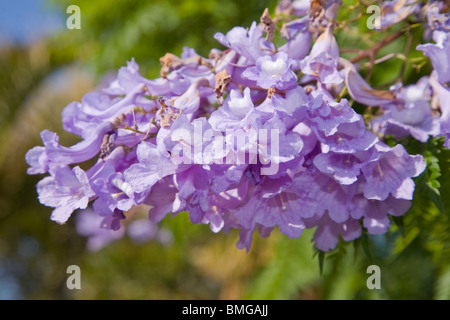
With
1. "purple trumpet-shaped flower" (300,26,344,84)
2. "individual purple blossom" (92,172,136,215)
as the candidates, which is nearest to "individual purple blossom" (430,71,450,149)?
"purple trumpet-shaped flower" (300,26,344,84)

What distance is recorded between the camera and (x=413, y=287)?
282 cm

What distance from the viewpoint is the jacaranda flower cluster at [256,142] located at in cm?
A: 92

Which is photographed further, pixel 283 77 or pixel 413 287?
pixel 413 287

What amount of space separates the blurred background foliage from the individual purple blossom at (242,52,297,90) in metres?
0.40

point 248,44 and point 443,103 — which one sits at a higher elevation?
point 248,44

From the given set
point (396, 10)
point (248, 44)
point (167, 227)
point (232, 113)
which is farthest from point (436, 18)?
point (167, 227)

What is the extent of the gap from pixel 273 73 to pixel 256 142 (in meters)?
0.18

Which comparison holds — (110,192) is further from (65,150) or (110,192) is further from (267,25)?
(267,25)

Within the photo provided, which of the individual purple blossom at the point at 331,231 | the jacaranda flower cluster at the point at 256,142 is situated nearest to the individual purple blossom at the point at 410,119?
the jacaranda flower cluster at the point at 256,142

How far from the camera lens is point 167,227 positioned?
2834 millimetres

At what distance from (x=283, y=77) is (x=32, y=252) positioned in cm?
802

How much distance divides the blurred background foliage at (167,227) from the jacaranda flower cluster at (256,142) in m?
0.13
